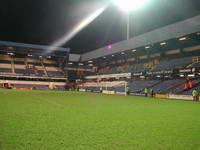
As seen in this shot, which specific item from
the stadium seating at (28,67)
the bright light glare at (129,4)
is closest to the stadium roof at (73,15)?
the bright light glare at (129,4)

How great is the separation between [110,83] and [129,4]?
1012 inches

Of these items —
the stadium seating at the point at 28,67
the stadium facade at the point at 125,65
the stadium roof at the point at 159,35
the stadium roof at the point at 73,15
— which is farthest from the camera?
the stadium seating at the point at 28,67

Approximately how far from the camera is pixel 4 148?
2.89 meters

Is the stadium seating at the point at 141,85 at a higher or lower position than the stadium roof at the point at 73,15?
lower

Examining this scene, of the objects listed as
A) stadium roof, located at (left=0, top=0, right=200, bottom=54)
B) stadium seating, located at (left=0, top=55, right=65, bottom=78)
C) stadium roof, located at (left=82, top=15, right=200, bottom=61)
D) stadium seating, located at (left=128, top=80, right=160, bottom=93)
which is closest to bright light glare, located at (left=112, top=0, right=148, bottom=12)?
stadium roof, located at (left=0, top=0, right=200, bottom=54)

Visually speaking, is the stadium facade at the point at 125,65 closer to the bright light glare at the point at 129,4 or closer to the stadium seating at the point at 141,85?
the stadium seating at the point at 141,85

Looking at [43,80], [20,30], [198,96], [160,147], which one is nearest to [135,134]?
[160,147]

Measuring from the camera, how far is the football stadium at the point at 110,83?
3.87 meters

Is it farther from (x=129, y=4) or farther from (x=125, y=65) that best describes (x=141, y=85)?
(x=129, y=4)

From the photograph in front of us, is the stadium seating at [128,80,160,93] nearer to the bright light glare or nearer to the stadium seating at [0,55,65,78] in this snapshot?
the bright light glare

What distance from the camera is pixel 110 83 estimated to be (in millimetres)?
40875

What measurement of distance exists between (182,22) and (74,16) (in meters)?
13.8

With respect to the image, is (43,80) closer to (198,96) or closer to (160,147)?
(198,96)

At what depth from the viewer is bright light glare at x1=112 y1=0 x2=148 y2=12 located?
15.8 meters
